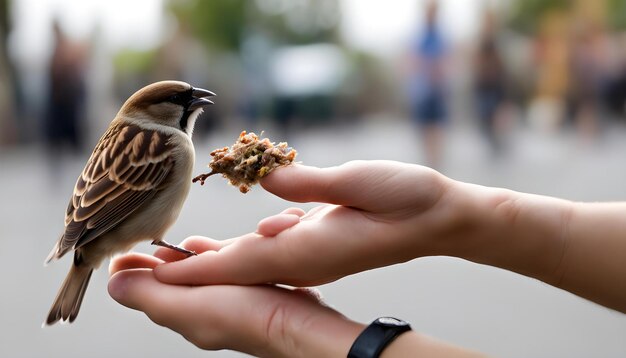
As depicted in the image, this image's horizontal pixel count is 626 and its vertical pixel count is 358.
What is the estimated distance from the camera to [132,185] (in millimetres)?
3424

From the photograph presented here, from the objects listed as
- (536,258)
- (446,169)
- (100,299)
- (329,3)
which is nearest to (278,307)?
(536,258)

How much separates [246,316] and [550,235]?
3.31 feet

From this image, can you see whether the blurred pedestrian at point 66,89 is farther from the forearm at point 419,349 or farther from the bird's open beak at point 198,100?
the forearm at point 419,349

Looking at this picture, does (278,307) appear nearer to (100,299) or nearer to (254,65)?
(100,299)

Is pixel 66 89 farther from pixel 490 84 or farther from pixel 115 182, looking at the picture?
pixel 490 84

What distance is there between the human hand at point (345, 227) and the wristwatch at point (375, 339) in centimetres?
23

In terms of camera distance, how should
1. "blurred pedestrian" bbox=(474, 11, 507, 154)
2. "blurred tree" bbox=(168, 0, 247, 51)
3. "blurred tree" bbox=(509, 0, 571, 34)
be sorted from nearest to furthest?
"blurred pedestrian" bbox=(474, 11, 507, 154) < "blurred tree" bbox=(168, 0, 247, 51) < "blurred tree" bbox=(509, 0, 571, 34)

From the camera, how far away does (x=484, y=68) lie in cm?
1141

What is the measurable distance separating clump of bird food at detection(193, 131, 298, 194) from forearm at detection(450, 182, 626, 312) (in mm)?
565

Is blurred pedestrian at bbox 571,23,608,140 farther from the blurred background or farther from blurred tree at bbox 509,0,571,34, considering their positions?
blurred tree at bbox 509,0,571,34

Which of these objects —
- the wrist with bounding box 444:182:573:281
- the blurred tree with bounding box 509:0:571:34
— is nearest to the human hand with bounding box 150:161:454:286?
the wrist with bounding box 444:182:573:281

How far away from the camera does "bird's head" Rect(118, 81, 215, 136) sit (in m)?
3.54

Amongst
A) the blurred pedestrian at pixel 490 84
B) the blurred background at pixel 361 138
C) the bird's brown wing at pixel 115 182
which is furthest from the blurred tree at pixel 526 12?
the bird's brown wing at pixel 115 182

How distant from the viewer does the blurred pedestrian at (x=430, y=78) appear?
10.3 m
